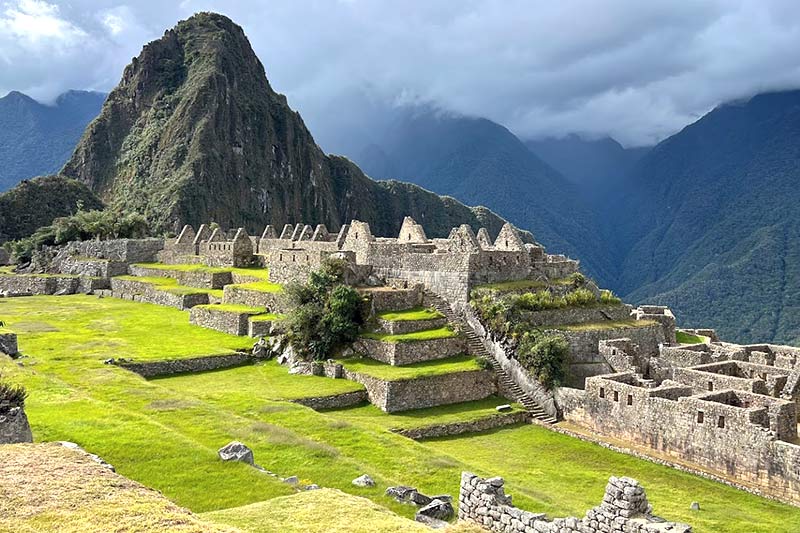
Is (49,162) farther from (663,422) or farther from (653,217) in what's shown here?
(663,422)

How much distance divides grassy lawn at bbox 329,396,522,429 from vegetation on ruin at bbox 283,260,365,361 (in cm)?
391

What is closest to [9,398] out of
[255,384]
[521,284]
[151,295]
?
[255,384]

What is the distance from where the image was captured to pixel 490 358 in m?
26.1

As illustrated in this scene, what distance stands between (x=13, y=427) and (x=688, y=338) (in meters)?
32.6

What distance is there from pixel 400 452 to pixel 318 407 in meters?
5.63

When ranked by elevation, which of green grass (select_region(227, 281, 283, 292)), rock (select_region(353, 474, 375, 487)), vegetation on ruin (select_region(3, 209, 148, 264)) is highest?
vegetation on ruin (select_region(3, 209, 148, 264))

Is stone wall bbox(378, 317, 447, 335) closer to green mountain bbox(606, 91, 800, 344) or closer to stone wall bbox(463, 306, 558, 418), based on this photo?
stone wall bbox(463, 306, 558, 418)

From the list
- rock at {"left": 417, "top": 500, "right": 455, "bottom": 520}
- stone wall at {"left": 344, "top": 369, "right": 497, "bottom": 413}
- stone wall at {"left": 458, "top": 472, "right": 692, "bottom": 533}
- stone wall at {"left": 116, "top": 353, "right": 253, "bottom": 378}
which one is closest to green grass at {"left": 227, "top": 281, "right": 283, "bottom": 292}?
stone wall at {"left": 116, "top": 353, "right": 253, "bottom": 378}

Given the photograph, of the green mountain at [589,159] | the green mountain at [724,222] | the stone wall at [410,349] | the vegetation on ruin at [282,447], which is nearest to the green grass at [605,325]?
the stone wall at [410,349]

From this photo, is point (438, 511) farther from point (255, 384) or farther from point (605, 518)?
point (255, 384)

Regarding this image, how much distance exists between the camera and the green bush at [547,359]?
24.6m

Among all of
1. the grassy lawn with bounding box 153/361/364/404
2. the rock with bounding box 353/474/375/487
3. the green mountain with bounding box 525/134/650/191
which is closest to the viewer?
the rock with bounding box 353/474/375/487

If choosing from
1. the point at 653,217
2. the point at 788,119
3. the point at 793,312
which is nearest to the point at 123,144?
the point at 653,217

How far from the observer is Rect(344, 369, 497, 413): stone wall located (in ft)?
75.0
